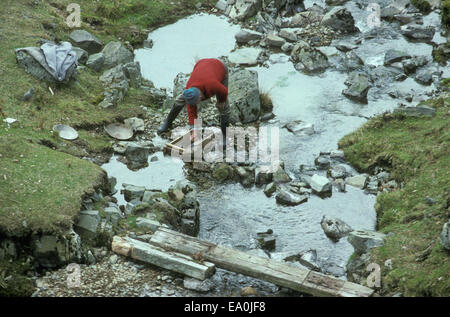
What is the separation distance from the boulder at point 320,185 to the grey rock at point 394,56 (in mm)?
5392

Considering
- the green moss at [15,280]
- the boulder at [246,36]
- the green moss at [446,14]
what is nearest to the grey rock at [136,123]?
the green moss at [15,280]

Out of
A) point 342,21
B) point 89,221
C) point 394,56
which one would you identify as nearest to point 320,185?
point 89,221

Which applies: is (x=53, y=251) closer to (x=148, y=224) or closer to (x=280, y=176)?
(x=148, y=224)

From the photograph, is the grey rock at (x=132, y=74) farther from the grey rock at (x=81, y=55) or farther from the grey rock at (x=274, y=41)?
the grey rock at (x=274, y=41)

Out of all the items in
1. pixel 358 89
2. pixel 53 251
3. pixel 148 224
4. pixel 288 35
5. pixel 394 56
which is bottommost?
pixel 148 224

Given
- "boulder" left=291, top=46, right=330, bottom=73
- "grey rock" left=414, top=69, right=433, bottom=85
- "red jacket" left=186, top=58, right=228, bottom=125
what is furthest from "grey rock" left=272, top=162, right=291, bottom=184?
"grey rock" left=414, top=69, right=433, bottom=85

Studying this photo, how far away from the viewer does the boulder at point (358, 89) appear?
11.3 m

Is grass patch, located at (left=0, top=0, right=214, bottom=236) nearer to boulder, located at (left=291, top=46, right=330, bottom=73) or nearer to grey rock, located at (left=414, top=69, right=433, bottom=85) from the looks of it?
boulder, located at (left=291, top=46, right=330, bottom=73)

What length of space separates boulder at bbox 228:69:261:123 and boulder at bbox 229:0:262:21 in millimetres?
4692

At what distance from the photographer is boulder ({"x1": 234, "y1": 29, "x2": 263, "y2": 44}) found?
46.0ft

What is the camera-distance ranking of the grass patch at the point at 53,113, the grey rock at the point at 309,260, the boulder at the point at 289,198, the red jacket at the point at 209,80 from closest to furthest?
the grass patch at the point at 53,113
the grey rock at the point at 309,260
the boulder at the point at 289,198
the red jacket at the point at 209,80

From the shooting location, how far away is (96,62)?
38.1 ft

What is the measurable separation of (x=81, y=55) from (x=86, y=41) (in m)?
0.80

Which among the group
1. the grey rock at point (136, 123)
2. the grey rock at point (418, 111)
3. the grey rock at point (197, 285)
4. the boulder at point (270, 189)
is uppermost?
the grey rock at point (418, 111)
